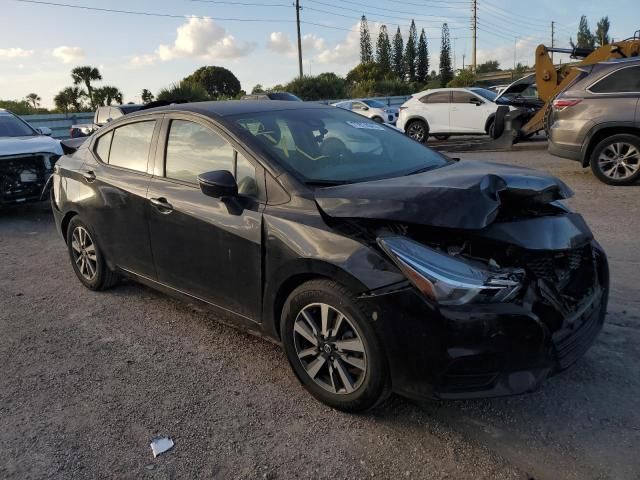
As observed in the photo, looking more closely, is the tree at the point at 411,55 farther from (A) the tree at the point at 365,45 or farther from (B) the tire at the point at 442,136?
(B) the tire at the point at 442,136

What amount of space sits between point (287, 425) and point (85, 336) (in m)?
2.00

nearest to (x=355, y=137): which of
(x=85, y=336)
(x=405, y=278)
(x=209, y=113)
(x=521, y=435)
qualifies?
(x=209, y=113)

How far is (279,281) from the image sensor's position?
3.00m

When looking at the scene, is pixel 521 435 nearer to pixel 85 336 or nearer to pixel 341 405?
pixel 341 405

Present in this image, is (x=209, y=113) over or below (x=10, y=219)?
over

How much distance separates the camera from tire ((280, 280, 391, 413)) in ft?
8.70

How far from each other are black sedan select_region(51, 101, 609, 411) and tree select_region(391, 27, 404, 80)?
8683cm

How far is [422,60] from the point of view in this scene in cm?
8619

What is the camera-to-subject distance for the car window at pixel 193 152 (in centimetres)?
348

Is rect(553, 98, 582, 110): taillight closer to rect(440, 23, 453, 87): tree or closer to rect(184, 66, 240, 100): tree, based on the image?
rect(184, 66, 240, 100): tree

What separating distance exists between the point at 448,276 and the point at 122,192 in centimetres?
273

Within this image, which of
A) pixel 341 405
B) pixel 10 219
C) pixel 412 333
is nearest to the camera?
pixel 412 333

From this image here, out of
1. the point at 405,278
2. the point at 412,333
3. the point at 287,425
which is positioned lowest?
the point at 287,425

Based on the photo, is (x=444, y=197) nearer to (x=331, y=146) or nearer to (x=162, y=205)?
(x=331, y=146)
